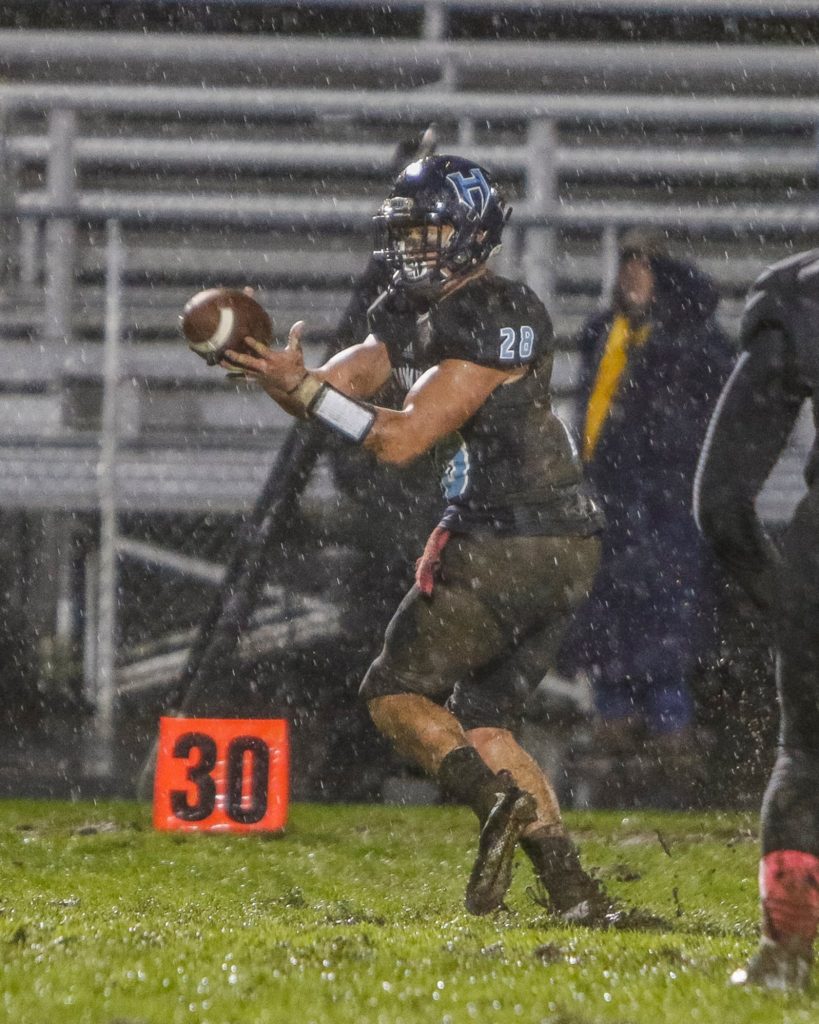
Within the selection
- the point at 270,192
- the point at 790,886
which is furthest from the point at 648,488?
the point at 270,192

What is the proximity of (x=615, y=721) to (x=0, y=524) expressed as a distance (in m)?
3.81

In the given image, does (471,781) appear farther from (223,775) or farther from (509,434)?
(223,775)

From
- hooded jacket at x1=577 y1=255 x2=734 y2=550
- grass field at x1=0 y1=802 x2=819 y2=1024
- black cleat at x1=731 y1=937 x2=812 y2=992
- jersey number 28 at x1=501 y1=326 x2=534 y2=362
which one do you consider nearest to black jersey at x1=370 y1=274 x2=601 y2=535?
jersey number 28 at x1=501 y1=326 x2=534 y2=362

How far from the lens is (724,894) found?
570 cm

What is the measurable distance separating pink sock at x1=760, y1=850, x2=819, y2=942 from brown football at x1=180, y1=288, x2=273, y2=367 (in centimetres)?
192

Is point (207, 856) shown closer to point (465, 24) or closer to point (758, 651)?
point (758, 651)

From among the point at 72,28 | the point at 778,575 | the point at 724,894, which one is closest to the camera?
the point at 778,575

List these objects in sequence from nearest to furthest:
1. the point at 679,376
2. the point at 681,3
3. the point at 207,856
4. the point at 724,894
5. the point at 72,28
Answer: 1. the point at 724,894
2. the point at 207,856
3. the point at 679,376
4. the point at 681,3
5. the point at 72,28

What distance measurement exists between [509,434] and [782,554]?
154cm

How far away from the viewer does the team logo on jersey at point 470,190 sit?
5.16 meters

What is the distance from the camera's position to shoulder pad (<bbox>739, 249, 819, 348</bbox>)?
3551 millimetres

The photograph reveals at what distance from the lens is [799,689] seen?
3576 mm

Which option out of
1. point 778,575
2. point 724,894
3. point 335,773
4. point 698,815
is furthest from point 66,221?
point 778,575

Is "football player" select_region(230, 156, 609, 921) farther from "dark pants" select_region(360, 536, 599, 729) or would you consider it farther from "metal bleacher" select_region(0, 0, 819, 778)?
"metal bleacher" select_region(0, 0, 819, 778)
